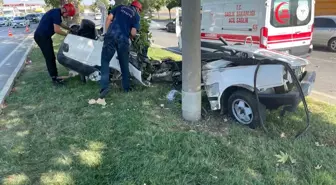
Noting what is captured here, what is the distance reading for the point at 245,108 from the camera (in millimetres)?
3959

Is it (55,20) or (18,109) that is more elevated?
(55,20)

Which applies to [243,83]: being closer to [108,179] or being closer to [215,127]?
[215,127]

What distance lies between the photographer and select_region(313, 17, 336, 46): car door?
443 inches

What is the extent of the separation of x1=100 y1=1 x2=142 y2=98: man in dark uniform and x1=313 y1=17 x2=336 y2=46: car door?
29.7 feet

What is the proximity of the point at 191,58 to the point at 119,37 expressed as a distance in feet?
5.45

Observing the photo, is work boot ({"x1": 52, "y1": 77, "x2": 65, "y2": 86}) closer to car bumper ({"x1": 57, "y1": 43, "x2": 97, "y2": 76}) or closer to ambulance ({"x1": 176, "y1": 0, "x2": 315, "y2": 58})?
car bumper ({"x1": 57, "y1": 43, "x2": 97, "y2": 76})

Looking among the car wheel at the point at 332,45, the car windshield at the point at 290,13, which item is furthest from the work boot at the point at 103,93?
the car wheel at the point at 332,45

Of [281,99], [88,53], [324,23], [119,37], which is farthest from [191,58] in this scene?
[324,23]

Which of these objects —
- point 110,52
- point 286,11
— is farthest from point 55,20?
point 286,11

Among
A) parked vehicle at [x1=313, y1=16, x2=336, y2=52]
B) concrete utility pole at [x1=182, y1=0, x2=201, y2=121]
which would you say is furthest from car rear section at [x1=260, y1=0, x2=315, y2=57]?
concrete utility pole at [x1=182, y1=0, x2=201, y2=121]

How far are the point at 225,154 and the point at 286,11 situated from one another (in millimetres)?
5540

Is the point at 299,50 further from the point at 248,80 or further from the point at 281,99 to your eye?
Result: the point at 281,99

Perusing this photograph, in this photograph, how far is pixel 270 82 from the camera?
363 cm

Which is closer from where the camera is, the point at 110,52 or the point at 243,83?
the point at 243,83
